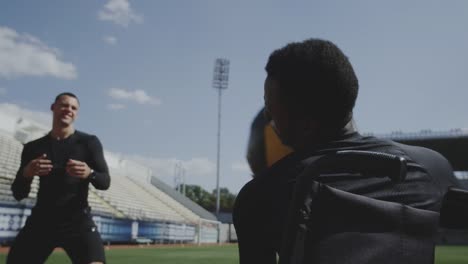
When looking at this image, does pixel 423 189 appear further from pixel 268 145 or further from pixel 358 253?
pixel 268 145

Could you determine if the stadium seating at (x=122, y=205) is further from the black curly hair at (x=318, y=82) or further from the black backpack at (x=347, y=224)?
the black backpack at (x=347, y=224)

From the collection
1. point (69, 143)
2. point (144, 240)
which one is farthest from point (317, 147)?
point (144, 240)

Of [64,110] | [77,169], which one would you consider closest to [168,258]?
[64,110]

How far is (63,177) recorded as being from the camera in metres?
3.89

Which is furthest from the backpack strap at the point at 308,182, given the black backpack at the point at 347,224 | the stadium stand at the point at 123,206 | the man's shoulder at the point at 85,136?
the stadium stand at the point at 123,206

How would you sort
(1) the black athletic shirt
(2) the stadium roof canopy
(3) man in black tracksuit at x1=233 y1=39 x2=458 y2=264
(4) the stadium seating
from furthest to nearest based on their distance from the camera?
1. (2) the stadium roof canopy
2. (4) the stadium seating
3. (1) the black athletic shirt
4. (3) man in black tracksuit at x1=233 y1=39 x2=458 y2=264

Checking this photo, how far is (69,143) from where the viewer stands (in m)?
4.05

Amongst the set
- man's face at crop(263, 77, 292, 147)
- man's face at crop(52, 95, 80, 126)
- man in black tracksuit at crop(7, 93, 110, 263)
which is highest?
man's face at crop(52, 95, 80, 126)

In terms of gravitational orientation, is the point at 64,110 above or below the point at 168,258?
above

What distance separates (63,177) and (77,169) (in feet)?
1.36

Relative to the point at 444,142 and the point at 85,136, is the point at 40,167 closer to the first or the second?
the point at 85,136

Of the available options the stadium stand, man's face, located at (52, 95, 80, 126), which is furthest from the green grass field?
man's face, located at (52, 95, 80, 126)

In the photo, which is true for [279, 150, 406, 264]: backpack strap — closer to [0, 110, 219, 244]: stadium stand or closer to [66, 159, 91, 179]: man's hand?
[66, 159, 91, 179]: man's hand

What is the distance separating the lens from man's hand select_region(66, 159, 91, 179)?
3.53m
